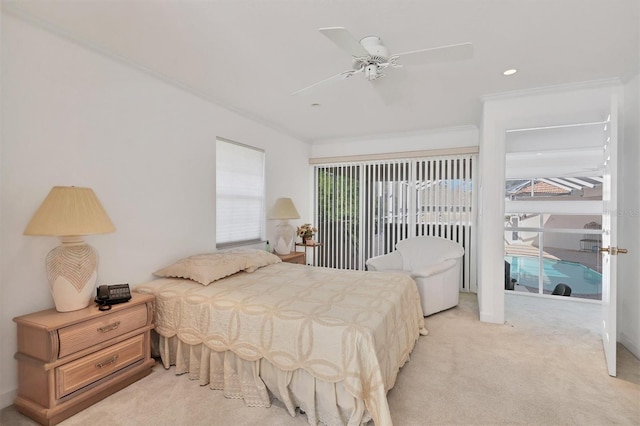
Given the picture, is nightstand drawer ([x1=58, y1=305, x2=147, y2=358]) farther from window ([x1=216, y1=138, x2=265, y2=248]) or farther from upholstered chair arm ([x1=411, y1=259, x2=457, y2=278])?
upholstered chair arm ([x1=411, y1=259, x2=457, y2=278])

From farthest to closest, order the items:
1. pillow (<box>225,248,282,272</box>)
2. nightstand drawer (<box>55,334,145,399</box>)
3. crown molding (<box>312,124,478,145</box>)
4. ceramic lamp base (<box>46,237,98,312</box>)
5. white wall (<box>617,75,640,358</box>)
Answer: crown molding (<box>312,124,478,145</box>) < pillow (<box>225,248,282,272</box>) < white wall (<box>617,75,640,358</box>) < ceramic lamp base (<box>46,237,98,312</box>) < nightstand drawer (<box>55,334,145,399</box>)

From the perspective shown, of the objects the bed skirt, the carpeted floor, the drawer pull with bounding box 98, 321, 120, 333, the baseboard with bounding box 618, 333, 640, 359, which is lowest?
the carpeted floor

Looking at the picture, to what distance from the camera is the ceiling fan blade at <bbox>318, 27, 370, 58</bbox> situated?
1.56 meters

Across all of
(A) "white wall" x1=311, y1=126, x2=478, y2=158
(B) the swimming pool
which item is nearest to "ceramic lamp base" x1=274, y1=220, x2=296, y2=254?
(A) "white wall" x1=311, y1=126, x2=478, y2=158

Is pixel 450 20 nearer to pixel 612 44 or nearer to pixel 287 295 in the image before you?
pixel 612 44

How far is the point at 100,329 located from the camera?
1.98m

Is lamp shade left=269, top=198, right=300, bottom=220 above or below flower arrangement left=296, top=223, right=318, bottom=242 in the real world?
above

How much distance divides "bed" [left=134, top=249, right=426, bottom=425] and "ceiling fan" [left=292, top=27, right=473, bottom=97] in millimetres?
1625

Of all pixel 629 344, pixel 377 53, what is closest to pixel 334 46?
pixel 377 53

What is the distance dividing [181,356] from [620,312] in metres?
4.08

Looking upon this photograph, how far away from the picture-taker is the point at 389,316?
2037 mm

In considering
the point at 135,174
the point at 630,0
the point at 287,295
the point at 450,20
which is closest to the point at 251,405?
the point at 287,295

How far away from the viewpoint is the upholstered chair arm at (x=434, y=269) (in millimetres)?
3518

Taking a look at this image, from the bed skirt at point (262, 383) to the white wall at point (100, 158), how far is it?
874mm
